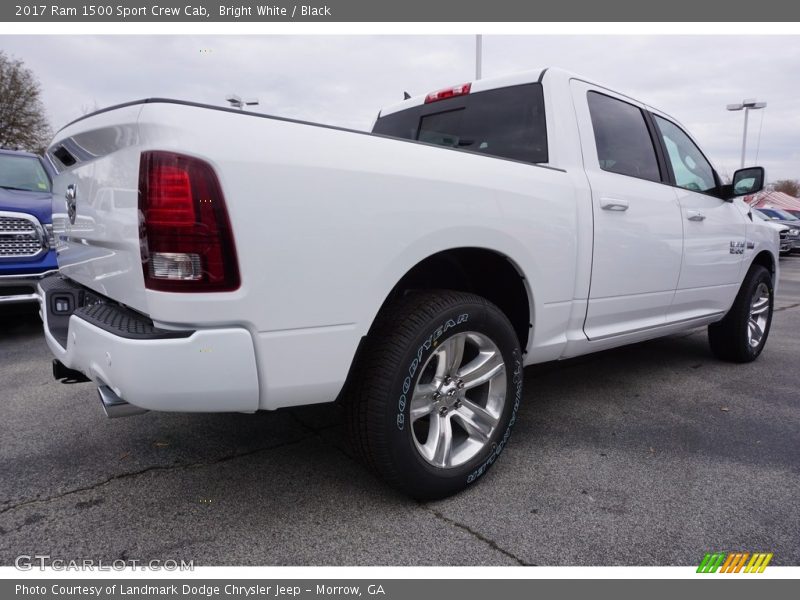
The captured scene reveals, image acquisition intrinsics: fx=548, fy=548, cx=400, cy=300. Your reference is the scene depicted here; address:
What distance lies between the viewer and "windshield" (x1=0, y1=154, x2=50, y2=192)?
577 cm

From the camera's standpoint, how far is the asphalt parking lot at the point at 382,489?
1908 mm

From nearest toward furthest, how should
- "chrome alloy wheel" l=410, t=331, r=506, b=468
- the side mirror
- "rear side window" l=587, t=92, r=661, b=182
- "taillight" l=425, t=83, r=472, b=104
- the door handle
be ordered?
1. "chrome alloy wheel" l=410, t=331, r=506, b=468
2. the door handle
3. "rear side window" l=587, t=92, r=661, b=182
4. "taillight" l=425, t=83, r=472, b=104
5. the side mirror

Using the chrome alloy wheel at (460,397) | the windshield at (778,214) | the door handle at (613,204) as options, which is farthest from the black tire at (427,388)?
the windshield at (778,214)

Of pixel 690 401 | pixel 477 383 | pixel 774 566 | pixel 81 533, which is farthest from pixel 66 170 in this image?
pixel 690 401

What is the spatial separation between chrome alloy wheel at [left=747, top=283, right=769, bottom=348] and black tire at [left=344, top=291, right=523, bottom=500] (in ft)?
10.2

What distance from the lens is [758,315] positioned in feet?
15.1

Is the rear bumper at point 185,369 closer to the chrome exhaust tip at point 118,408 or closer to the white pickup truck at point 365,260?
the white pickup truck at point 365,260

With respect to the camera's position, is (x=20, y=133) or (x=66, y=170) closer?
(x=66, y=170)

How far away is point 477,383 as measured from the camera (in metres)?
2.31

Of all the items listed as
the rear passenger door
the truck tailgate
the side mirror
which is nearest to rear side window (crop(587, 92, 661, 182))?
the rear passenger door

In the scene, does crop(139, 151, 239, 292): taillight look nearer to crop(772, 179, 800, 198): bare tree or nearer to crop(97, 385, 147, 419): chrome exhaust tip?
crop(97, 385, 147, 419): chrome exhaust tip

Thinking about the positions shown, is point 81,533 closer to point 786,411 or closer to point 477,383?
point 477,383

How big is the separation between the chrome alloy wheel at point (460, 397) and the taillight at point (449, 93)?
1.66 m

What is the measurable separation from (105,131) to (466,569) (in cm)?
190
